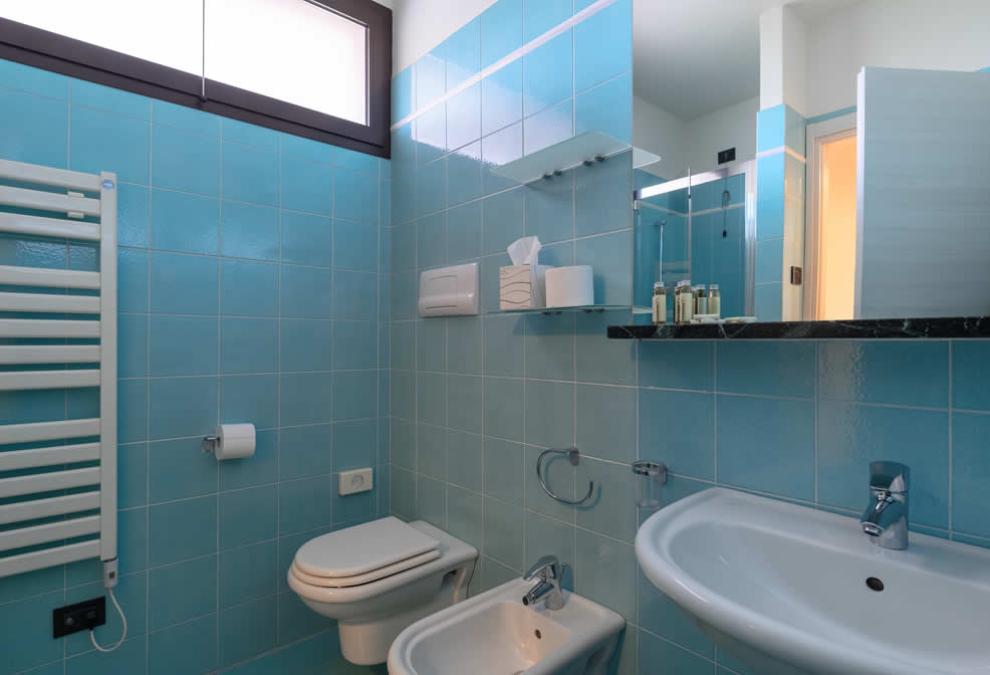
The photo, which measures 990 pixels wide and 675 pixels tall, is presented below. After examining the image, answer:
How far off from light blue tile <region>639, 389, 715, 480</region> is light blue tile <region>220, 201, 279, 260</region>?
4.53ft

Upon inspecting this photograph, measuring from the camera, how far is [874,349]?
2.92 ft

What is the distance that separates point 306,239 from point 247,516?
101cm

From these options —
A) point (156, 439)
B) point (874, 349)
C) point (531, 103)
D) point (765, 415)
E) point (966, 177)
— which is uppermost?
point (531, 103)

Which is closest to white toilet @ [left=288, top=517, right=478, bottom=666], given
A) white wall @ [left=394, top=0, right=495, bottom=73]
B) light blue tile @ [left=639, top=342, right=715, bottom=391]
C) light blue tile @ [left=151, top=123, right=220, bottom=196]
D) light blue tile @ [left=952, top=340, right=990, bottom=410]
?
light blue tile @ [left=639, top=342, right=715, bottom=391]

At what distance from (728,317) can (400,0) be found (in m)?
1.92

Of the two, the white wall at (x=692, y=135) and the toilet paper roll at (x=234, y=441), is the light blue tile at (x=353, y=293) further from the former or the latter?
the white wall at (x=692, y=135)

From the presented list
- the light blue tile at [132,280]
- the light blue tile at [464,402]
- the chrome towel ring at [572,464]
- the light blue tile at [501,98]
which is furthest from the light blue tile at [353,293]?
the chrome towel ring at [572,464]

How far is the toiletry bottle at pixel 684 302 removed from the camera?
1108 millimetres

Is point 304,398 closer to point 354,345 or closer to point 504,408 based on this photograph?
point 354,345

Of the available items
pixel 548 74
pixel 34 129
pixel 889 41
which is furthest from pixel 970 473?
pixel 34 129

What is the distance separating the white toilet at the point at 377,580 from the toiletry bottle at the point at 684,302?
103 centimetres

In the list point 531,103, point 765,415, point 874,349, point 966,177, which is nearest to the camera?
point 966,177

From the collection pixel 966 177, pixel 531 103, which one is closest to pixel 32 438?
pixel 531 103

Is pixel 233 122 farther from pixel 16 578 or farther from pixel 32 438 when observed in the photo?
pixel 16 578
